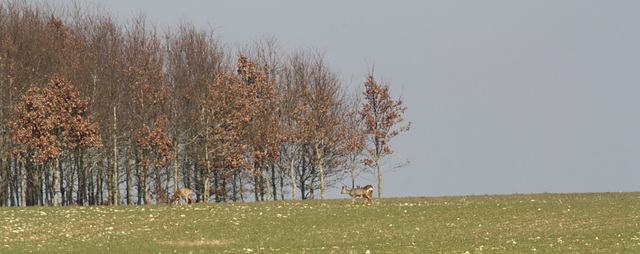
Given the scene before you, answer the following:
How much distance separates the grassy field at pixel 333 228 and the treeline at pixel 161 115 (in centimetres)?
1476

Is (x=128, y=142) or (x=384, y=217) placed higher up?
(x=128, y=142)

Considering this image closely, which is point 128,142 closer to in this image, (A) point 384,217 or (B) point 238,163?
(B) point 238,163

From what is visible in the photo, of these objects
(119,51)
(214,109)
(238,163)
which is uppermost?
(119,51)

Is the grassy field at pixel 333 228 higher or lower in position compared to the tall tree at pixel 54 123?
lower

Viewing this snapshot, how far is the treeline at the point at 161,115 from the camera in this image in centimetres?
6869

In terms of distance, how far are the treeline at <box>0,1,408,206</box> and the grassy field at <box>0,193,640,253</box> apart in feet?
48.4

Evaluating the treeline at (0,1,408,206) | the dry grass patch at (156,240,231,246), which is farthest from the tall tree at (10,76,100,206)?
the dry grass patch at (156,240,231,246)

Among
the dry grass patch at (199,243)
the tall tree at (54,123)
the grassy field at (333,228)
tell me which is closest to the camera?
the grassy field at (333,228)

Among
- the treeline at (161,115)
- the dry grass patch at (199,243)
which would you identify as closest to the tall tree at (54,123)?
the treeline at (161,115)

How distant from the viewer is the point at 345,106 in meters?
83.1

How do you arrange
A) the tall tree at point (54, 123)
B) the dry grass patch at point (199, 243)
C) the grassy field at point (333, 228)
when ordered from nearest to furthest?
1. the grassy field at point (333, 228)
2. the dry grass patch at point (199, 243)
3. the tall tree at point (54, 123)

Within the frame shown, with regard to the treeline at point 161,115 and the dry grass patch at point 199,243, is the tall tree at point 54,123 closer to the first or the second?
the treeline at point 161,115

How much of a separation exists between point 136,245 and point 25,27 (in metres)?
43.9

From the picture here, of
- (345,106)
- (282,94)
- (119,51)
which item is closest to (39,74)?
(119,51)
